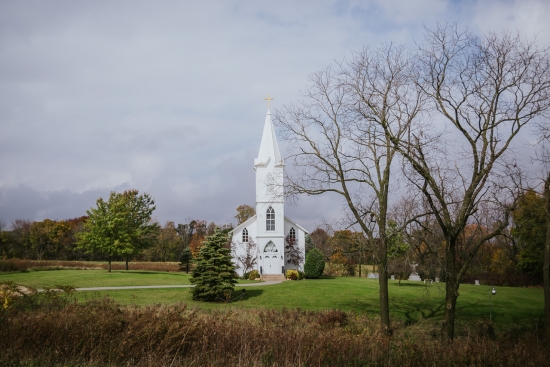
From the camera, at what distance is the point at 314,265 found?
36562mm

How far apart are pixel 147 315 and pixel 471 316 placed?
1540 centimetres

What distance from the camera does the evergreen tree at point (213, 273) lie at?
21328mm

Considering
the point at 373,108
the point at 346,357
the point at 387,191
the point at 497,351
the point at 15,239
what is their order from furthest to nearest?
the point at 15,239, the point at 387,191, the point at 373,108, the point at 497,351, the point at 346,357

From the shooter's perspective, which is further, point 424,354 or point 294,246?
point 294,246

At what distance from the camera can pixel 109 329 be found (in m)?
8.05

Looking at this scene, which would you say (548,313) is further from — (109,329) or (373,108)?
(109,329)

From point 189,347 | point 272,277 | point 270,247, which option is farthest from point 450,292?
point 270,247

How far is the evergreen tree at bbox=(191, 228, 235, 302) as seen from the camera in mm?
21328

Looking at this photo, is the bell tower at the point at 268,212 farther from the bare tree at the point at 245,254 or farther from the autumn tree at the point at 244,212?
the autumn tree at the point at 244,212

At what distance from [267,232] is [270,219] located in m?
1.33

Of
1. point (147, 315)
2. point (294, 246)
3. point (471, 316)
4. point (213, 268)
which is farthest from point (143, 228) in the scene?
point (147, 315)

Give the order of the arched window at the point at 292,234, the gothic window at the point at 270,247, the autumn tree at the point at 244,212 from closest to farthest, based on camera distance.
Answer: the gothic window at the point at 270,247, the arched window at the point at 292,234, the autumn tree at the point at 244,212

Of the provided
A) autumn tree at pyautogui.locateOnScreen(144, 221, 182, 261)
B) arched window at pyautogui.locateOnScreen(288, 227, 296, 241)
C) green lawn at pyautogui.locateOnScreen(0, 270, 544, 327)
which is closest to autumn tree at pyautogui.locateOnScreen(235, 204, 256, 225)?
autumn tree at pyautogui.locateOnScreen(144, 221, 182, 261)

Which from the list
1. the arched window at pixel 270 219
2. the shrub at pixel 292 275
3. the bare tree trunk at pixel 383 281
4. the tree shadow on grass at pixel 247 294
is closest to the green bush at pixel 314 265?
the shrub at pixel 292 275
